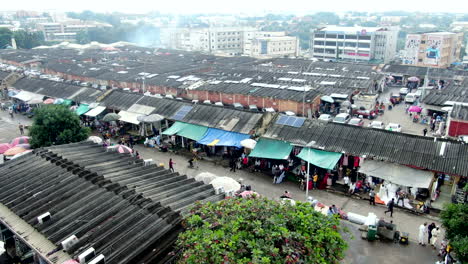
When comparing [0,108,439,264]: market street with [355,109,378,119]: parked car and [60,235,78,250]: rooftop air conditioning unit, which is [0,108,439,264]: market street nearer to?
[60,235,78,250]: rooftop air conditioning unit

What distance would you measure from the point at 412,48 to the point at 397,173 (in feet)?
182

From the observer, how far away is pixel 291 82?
42.0 meters

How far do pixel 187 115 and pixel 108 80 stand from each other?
2223 cm

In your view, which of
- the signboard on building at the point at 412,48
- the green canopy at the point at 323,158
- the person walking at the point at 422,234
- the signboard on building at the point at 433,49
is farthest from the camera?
the signboard on building at the point at 412,48

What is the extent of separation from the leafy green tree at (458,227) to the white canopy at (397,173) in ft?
21.7

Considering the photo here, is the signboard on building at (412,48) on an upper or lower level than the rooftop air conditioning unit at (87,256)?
upper

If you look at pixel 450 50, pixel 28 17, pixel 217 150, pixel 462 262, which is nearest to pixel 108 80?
pixel 217 150

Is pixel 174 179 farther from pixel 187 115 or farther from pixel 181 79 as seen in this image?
pixel 181 79

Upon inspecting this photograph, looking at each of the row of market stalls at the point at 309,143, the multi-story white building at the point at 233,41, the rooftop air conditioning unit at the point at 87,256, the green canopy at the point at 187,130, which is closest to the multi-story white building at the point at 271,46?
the multi-story white building at the point at 233,41

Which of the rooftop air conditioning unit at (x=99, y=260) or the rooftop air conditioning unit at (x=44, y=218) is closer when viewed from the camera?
the rooftop air conditioning unit at (x=99, y=260)

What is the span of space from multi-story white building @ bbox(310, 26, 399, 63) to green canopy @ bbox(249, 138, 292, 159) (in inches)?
2428

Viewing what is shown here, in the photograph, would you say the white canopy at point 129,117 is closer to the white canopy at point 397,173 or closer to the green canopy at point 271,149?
the green canopy at point 271,149

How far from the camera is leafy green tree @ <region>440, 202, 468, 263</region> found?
11215 millimetres

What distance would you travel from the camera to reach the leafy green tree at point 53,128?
2436 centimetres
